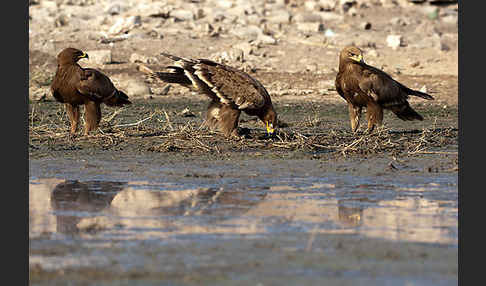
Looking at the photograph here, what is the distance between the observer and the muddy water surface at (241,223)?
18.5 feet

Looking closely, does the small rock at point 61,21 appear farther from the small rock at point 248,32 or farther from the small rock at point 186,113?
the small rock at point 186,113

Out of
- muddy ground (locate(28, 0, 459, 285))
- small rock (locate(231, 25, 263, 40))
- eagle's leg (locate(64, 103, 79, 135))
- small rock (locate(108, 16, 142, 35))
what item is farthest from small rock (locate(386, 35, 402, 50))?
eagle's leg (locate(64, 103, 79, 135))

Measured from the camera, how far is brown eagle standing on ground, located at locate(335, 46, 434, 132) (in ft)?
39.0

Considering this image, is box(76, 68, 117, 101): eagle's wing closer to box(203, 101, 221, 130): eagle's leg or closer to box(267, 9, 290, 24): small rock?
box(203, 101, 221, 130): eagle's leg

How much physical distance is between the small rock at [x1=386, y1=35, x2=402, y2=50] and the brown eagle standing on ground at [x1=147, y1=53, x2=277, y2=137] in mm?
9538

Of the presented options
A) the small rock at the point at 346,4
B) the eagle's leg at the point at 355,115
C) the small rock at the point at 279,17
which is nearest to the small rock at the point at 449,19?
the small rock at the point at 346,4

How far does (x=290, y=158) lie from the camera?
34.7ft

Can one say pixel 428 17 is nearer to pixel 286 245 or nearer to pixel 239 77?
pixel 239 77

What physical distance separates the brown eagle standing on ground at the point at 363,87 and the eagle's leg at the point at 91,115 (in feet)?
9.73

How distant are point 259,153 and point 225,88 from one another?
1011 millimetres

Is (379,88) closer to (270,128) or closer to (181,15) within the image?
(270,128)

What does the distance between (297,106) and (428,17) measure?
9.29 metres

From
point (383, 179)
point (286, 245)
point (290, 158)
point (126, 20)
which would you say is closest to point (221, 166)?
point (290, 158)

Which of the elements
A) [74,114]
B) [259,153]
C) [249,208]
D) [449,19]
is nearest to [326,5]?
[449,19]
